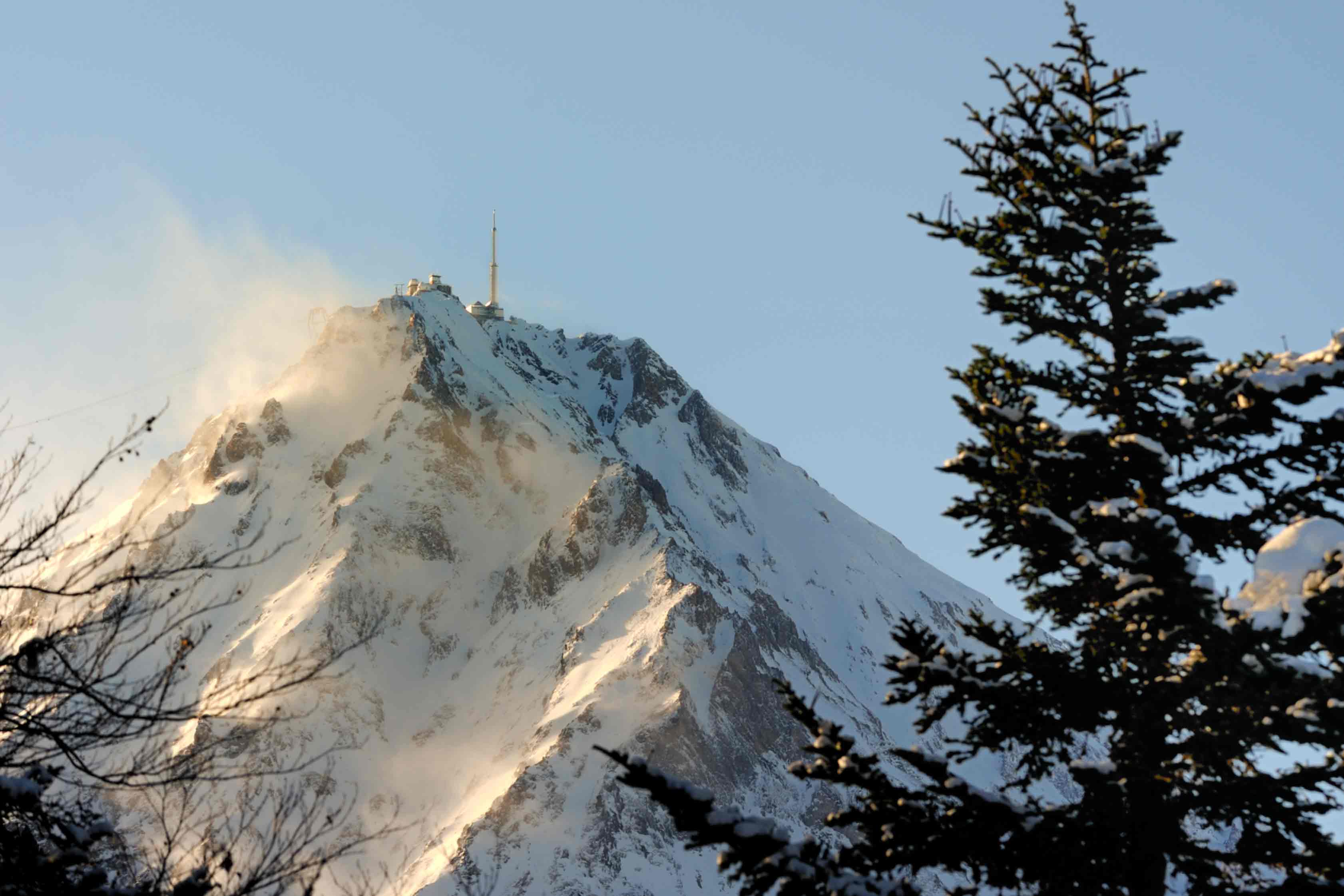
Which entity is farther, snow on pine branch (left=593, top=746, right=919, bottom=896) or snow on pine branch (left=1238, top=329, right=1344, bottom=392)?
snow on pine branch (left=1238, top=329, right=1344, bottom=392)

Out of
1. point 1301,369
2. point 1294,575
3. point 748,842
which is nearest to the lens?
point 748,842

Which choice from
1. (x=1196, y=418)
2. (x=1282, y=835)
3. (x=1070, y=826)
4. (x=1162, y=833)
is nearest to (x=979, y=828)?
(x=1070, y=826)

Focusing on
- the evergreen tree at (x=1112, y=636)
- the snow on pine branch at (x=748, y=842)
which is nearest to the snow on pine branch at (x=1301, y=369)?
the evergreen tree at (x=1112, y=636)

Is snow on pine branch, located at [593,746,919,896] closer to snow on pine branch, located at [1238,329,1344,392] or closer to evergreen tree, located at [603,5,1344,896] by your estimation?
evergreen tree, located at [603,5,1344,896]

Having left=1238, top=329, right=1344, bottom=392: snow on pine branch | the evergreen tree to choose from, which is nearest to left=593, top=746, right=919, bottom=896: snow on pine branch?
the evergreen tree

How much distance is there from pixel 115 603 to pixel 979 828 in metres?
7.87

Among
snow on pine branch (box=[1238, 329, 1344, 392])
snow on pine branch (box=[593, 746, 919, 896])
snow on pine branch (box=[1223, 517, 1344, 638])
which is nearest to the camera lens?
snow on pine branch (box=[593, 746, 919, 896])

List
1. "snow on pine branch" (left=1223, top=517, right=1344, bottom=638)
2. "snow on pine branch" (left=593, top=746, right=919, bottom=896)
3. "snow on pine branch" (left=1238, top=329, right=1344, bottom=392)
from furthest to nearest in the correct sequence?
"snow on pine branch" (left=1238, top=329, right=1344, bottom=392) < "snow on pine branch" (left=1223, top=517, right=1344, bottom=638) < "snow on pine branch" (left=593, top=746, right=919, bottom=896)

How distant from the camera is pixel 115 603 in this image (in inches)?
557

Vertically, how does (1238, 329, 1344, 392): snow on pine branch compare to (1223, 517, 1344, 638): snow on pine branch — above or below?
above

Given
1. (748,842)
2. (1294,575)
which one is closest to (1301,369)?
(1294,575)

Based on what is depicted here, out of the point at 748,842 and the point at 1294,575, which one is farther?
the point at 1294,575

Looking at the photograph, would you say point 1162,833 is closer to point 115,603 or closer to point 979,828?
point 979,828

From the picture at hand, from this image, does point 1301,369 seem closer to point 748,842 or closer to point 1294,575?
point 1294,575
